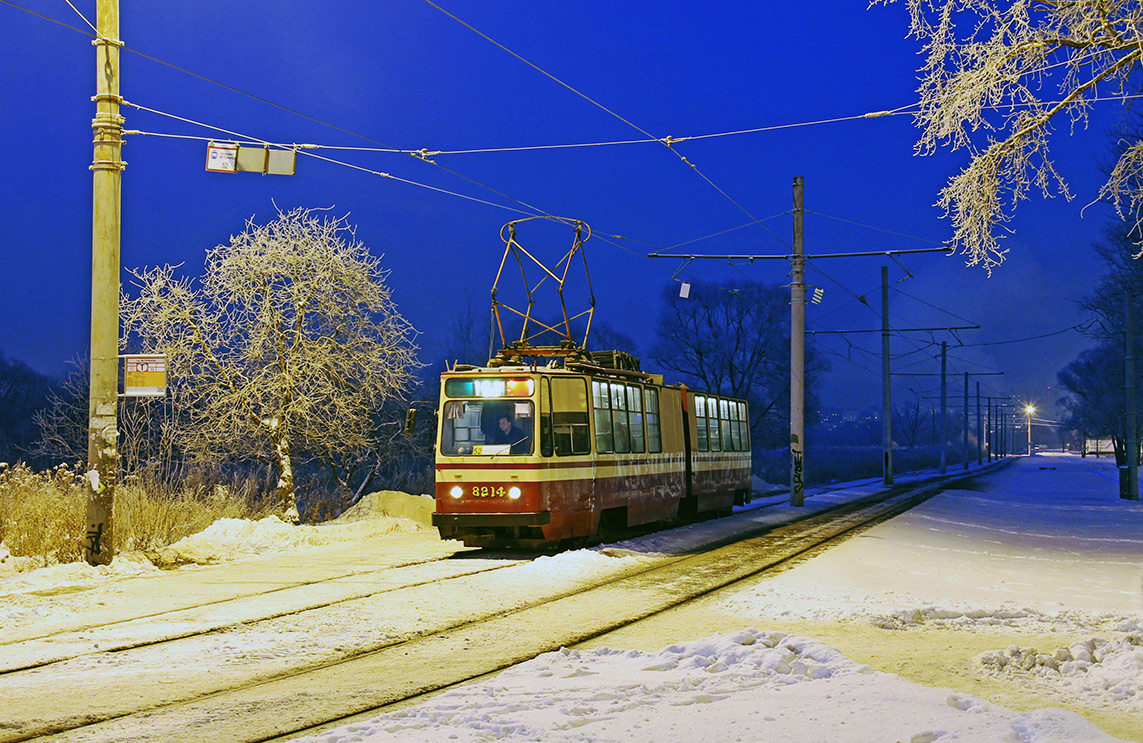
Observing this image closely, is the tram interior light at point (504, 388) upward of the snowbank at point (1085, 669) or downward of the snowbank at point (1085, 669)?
upward

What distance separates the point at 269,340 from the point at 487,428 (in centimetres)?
674

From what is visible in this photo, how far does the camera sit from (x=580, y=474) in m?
17.0

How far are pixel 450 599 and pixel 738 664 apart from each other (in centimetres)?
497

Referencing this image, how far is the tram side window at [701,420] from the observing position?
2384cm

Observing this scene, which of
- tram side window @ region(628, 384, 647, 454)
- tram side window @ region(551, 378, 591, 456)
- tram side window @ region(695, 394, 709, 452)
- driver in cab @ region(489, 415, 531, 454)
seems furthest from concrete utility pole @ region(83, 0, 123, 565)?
Result: tram side window @ region(695, 394, 709, 452)

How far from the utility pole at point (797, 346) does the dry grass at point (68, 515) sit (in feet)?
57.2

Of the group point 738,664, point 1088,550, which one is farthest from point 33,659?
point 1088,550

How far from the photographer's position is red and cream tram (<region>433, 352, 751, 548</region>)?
16.0 meters

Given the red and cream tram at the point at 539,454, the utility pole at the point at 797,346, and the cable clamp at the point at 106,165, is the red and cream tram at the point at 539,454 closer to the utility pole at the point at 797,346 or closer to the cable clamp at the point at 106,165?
the cable clamp at the point at 106,165

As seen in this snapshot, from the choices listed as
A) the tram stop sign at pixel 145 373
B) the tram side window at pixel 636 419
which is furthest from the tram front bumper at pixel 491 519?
the tram stop sign at pixel 145 373

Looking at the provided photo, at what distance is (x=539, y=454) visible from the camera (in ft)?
52.6

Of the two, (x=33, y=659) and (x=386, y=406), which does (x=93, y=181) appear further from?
(x=386, y=406)

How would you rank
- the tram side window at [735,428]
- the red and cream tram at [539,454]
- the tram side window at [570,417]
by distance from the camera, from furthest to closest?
1. the tram side window at [735,428]
2. the tram side window at [570,417]
3. the red and cream tram at [539,454]

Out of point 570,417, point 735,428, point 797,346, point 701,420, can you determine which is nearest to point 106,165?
point 570,417
